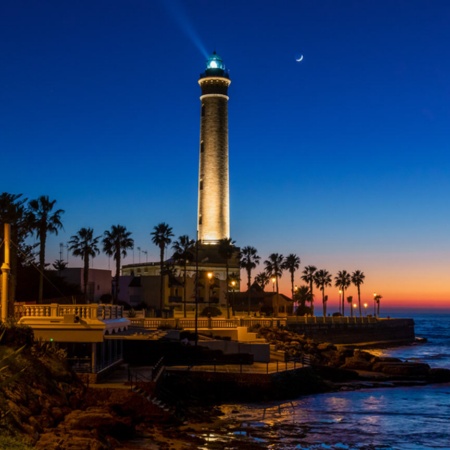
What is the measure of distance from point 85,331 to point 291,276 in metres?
98.7

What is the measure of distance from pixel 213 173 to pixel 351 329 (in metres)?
31.8

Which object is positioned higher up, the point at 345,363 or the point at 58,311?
the point at 58,311

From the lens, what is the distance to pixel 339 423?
113ft

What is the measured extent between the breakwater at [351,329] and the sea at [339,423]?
40.8 meters

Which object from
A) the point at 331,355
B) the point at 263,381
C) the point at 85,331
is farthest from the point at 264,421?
the point at 331,355

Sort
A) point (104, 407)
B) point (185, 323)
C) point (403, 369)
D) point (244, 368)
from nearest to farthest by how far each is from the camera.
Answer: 1. point (104, 407)
2. point (244, 368)
3. point (403, 369)
4. point (185, 323)

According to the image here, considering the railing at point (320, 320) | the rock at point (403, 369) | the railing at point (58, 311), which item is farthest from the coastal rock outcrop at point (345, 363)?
the railing at point (320, 320)

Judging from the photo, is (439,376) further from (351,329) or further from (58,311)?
(351,329)

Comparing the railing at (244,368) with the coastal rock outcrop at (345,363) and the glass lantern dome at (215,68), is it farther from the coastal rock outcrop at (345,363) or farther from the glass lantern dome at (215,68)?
the glass lantern dome at (215,68)

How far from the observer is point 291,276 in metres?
129

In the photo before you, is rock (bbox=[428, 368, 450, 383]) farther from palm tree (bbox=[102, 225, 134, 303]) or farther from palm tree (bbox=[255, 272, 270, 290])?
palm tree (bbox=[255, 272, 270, 290])

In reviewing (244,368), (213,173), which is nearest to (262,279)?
(213,173)

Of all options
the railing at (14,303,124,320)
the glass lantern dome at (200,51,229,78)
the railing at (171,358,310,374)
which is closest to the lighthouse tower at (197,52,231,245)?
the glass lantern dome at (200,51,229,78)

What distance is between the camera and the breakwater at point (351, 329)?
9244 cm
